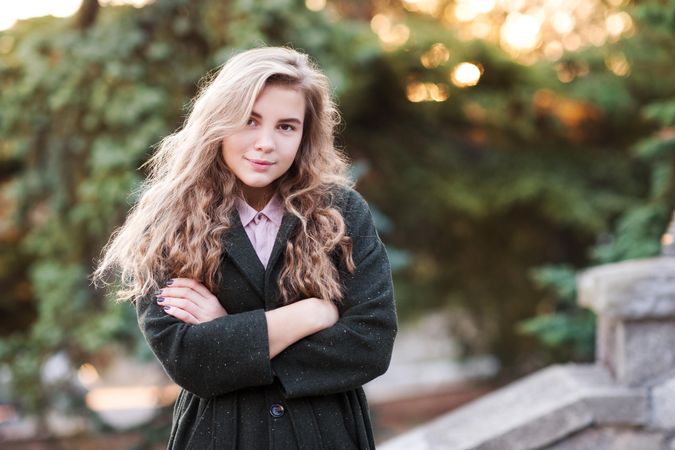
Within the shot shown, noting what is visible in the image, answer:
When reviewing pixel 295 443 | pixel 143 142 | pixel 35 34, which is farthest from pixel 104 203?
pixel 295 443

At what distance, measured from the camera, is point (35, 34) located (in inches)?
196

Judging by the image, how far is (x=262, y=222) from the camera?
2061 mm

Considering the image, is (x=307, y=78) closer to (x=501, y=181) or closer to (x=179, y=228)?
(x=179, y=228)

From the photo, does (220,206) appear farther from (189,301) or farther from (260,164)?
(189,301)

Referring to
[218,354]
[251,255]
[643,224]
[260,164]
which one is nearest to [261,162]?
[260,164]

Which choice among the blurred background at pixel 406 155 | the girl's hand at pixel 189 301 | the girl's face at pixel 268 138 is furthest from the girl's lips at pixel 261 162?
the blurred background at pixel 406 155

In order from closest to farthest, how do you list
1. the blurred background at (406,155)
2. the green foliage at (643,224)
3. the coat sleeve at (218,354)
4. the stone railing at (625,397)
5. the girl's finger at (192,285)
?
the coat sleeve at (218,354)
the girl's finger at (192,285)
the stone railing at (625,397)
the green foliage at (643,224)
the blurred background at (406,155)

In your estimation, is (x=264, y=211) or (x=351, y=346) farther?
(x=264, y=211)

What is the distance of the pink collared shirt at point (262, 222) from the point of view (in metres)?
2.02

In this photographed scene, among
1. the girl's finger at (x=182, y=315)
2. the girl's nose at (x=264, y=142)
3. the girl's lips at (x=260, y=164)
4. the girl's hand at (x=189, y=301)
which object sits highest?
the girl's nose at (x=264, y=142)

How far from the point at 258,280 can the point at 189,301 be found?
0.18 m

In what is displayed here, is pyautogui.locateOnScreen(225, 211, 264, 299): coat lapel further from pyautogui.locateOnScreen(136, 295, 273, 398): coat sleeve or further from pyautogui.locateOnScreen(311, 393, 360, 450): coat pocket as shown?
pyautogui.locateOnScreen(311, 393, 360, 450): coat pocket

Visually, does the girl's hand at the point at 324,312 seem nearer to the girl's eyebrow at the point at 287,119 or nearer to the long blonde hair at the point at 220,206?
the long blonde hair at the point at 220,206

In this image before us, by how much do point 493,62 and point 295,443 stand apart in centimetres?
467
